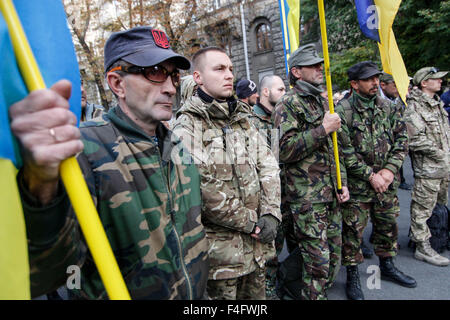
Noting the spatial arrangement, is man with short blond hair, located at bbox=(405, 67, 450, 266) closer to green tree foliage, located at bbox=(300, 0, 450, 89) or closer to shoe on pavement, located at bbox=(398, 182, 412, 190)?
shoe on pavement, located at bbox=(398, 182, 412, 190)

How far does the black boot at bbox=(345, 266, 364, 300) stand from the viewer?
318 cm

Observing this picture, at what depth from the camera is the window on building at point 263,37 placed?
19.0m

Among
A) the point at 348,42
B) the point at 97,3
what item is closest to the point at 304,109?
the point at 97,3

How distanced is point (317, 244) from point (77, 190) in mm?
2500

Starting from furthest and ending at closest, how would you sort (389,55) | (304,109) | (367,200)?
(367,200), (304,109), (389,55)

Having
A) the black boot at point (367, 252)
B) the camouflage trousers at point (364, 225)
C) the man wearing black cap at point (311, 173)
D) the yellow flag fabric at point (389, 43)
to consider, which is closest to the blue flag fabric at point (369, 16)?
the yellow flag fabric at point (389, 43)

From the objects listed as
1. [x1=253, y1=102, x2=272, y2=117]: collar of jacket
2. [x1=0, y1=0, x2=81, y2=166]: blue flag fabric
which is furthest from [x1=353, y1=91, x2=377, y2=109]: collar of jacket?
[x1=0, y1=0, x2=81, y2=166]: blue flag fabric

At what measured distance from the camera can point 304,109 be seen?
9.58ft

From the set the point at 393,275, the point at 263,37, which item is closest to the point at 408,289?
the point at 393,275

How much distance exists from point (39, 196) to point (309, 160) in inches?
99.1

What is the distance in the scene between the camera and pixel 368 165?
3.33m

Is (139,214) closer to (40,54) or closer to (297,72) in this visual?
(40,54)

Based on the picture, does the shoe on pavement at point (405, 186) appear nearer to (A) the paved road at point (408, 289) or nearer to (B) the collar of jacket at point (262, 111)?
(A) the paved road at point (408, 289)
